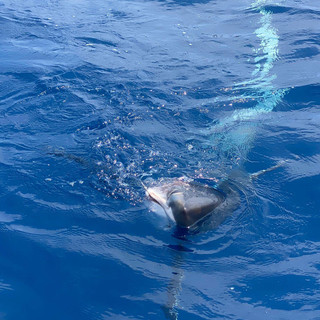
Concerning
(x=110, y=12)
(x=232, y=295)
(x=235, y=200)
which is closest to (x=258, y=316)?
(x=232, y=295)

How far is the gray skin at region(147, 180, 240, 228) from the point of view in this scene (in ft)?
17.7

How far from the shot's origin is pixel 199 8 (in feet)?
54.1

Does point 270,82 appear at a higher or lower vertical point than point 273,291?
higher

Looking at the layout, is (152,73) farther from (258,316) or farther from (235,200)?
(258,316)

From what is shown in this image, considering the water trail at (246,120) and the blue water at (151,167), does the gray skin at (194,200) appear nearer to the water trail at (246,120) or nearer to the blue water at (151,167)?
the blue water at (151,167)

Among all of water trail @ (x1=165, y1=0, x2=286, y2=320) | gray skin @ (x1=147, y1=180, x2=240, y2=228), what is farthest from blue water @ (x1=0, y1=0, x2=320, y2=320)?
gray skin @ (x1=147, y1=180, x2=240, y2=228)

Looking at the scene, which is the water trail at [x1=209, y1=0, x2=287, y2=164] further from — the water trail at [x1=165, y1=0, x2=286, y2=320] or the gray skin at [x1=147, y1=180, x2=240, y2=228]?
the gray skin at [x1=147, y1=180, x2=240, y2=228]

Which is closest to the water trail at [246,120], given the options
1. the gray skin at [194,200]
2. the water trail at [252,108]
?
the water trail at [252,108]

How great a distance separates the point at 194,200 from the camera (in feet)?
18.1

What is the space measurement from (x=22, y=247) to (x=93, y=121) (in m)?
3.61

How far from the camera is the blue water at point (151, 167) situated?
512 centimetres

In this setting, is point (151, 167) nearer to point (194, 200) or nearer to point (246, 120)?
point (194, 200)

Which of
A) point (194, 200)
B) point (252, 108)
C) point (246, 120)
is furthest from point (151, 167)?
point (252, 108)

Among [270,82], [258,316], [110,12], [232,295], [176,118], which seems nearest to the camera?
[258,316]
